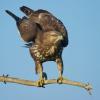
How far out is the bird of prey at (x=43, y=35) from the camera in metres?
8.05

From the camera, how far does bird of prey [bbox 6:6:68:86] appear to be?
26.4 ft

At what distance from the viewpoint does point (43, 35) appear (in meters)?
8.14

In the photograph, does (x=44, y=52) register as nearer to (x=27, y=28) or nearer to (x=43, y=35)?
(x=43, y=35)

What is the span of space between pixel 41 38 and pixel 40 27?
16.4 inches

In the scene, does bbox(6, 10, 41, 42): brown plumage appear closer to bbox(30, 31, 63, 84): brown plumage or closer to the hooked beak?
the hooked beak

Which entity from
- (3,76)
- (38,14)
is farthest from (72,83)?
(38,14)

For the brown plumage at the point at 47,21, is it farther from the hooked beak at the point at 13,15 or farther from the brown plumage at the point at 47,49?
the hooked beak at the point at 13,15

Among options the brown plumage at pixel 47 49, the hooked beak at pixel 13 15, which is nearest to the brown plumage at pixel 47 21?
the brown plumage at pixel 47 49

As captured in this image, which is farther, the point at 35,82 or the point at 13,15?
the point at 13,15

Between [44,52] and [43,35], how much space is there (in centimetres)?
47

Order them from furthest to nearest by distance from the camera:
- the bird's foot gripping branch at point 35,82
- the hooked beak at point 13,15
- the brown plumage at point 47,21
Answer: the hooked beak at point 13,15, the brown plumage at point 47,21, the bird's foot gripping branch at point 35,82

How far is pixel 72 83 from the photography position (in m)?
6.22

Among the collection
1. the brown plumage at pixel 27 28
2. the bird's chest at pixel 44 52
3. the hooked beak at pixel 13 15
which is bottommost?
the bird's chest at pixel 44 52

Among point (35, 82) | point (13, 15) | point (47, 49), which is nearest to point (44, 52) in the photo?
point (47, 49)
